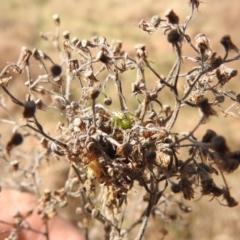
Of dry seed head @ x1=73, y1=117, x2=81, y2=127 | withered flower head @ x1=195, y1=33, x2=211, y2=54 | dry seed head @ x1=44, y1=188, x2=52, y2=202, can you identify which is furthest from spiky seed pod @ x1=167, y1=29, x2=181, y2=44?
dry seed head @ x1=44, y1=188, x2=52, y2=202

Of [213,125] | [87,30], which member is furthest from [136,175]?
[87,30]

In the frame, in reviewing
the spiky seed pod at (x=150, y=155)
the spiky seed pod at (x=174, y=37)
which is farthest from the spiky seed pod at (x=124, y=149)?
the spiky seed pod at (x=174, y=37)

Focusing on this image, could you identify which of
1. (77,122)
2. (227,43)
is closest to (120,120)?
(77,122)

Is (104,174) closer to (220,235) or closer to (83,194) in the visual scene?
(83,194)

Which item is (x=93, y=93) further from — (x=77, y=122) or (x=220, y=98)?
(x=220, y=98)

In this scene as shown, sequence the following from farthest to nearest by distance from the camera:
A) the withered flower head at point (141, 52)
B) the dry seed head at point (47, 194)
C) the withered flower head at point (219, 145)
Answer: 1. the dry seed head at point (47, 194)
2. the withered flower head at point (141, 52)
3. the withered flower head at point (219, 145)

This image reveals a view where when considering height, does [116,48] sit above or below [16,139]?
above

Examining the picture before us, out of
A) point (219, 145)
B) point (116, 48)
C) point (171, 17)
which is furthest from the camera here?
point (116, 48)

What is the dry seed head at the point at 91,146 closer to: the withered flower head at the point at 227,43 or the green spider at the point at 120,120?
the green spider at the point at 120,120
